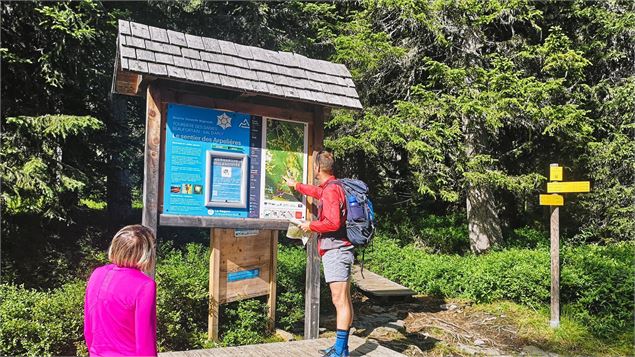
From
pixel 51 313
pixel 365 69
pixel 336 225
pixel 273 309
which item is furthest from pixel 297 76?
pixel 365 69

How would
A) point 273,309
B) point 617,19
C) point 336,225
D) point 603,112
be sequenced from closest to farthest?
point 336,225 < point 273,309 < point 617,19 < point 603,112

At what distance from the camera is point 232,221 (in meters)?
5.38

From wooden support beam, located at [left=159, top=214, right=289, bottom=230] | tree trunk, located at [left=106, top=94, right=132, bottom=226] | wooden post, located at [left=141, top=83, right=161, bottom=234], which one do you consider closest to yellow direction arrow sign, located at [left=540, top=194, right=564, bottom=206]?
wooden support beam, located at [left=159, top=214, right=289, bottom=230]

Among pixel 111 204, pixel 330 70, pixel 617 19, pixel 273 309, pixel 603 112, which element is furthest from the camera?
pixel 111 204

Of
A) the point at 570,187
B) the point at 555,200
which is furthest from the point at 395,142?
the point at 570,187

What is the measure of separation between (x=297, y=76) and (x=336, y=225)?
2026 millimetres

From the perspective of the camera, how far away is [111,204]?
12930 mm

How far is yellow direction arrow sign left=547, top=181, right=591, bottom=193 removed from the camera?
8305mm

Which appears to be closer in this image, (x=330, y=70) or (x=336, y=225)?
(x=336, y=225)

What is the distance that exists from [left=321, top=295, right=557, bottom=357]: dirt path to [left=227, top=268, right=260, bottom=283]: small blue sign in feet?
5.44

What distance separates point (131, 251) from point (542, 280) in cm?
805

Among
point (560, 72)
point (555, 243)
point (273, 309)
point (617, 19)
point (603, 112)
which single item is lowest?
point (273, 309)

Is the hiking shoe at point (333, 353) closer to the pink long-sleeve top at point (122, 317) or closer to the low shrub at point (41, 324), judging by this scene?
the pink long-sleeve top at point (122, 317)

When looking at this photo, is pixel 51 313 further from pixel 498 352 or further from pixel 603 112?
pixel 603 112
